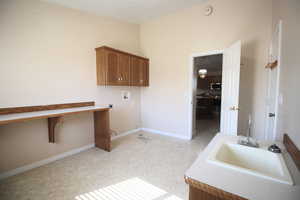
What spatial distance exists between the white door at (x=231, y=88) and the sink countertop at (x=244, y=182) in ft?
5.20

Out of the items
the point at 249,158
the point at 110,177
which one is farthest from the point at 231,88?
the point at 110,177

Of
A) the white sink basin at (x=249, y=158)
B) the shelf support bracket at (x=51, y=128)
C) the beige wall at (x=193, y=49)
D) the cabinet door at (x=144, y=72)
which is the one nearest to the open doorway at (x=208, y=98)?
the beige wall at (x=193, y=49)

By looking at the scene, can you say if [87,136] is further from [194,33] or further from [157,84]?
[194,33]

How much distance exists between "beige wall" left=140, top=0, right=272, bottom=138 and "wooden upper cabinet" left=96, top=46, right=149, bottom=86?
56 centimetres

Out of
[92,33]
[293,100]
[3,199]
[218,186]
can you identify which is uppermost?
[92,33]

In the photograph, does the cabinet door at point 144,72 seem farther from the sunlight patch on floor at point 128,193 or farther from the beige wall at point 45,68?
the sunlight patch on floor at point 128,193

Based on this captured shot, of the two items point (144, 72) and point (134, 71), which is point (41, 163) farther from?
point (144, 72)

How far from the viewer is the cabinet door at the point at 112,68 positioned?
2830 mm

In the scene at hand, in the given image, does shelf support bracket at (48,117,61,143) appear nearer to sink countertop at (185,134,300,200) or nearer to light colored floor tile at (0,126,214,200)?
light colored floor tile at (0,126,214,200)

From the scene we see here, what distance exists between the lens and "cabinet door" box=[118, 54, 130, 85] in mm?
3046

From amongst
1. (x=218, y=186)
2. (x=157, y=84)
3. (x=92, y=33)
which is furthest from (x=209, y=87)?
(x=218, y=186)

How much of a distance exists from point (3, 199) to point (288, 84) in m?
3.27

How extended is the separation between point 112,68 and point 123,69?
0.31 m

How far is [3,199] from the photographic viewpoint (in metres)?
1.59
